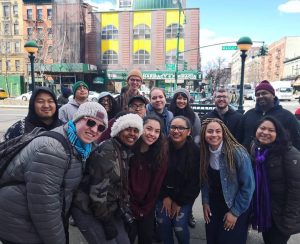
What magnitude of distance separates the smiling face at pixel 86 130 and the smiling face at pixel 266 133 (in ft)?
5.54

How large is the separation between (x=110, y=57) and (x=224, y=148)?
3885 centimetres

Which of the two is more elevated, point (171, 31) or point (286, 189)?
point (171, 31)

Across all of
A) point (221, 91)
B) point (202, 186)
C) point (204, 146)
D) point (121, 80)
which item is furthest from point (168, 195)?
point (121, 80)

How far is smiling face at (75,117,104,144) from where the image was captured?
6.51ft

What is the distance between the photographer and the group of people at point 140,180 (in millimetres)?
1804

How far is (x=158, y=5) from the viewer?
50875mm

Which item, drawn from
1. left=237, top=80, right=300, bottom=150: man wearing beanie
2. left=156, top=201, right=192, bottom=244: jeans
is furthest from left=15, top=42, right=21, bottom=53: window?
left=156, top=201, right=192, bottom=244: jeans

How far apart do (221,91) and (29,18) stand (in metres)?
49.6

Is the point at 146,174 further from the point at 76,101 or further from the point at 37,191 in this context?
the point at 76,101

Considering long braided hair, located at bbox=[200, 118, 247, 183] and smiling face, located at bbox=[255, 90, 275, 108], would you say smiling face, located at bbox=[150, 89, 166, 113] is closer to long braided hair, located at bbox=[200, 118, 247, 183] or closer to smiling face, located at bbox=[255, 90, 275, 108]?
long braided hair, located at bbox=[200, 118, 247, 183]

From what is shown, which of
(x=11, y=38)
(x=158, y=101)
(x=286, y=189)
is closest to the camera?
(x=286, y=189)

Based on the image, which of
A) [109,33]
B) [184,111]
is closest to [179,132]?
[184,111]

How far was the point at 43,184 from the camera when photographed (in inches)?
67.8

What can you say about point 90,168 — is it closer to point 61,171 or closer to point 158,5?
point 61,171
